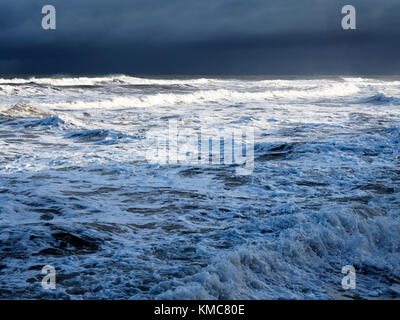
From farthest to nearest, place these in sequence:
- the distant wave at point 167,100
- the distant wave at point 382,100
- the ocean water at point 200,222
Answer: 1. the distant wave at point 382,100
2. the distant wave at point 167,100
3. the ocean water at point 200,222

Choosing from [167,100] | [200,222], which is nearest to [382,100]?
[167,100]

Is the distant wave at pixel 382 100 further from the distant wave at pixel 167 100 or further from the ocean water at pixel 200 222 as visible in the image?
the ocean water at pixel 200 222

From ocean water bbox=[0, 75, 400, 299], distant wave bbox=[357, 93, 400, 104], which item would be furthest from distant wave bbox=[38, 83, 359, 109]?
ocean water bbox=[0, 75, 400, 299]

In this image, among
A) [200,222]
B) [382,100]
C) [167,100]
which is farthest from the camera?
[167,100]

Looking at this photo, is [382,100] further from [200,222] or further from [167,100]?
[200,222]

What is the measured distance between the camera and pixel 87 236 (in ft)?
16.3

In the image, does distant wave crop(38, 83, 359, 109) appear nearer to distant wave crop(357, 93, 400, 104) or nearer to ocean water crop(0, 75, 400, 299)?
distant wave crop(357, 93, 400, 104)

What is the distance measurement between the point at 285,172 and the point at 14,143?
23.0 feet

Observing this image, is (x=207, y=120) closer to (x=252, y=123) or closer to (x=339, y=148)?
(x=252, y=123)

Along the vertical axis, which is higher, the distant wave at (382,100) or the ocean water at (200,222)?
the distant wave at (382,100)

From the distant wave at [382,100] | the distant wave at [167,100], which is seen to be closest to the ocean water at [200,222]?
the distant wave at [167,100]

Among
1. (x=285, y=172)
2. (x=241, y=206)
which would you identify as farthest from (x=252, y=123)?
(x=241, y=206)
